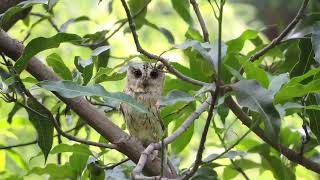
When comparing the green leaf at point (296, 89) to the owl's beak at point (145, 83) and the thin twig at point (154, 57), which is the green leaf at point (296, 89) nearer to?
the thin twig at point (154, 57)

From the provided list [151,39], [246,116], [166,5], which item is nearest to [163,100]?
[246,116]

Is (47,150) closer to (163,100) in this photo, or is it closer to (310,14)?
(163,100)

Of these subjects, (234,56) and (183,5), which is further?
(183,5)

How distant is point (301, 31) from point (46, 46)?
523mm

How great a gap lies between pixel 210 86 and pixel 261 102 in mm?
128

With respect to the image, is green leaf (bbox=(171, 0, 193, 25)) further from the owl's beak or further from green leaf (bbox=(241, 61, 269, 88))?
green leaf (bbox=(241, 61, 269, 88))

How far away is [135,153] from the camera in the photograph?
1222 mm

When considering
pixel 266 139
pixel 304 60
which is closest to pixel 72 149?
pixel 266 139

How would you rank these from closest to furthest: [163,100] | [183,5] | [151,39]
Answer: [163,100]
[183,5]
[151,39]

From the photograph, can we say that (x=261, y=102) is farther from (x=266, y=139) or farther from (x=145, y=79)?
(x=145, y=79)

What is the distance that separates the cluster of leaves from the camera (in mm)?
924

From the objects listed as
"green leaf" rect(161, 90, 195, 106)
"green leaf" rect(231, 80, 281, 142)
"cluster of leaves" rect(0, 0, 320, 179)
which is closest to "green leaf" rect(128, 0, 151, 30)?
"cluster of leaves" rect(0, 0, 320, 179)

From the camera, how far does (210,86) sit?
95cm

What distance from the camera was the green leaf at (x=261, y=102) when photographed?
0.82 meters
